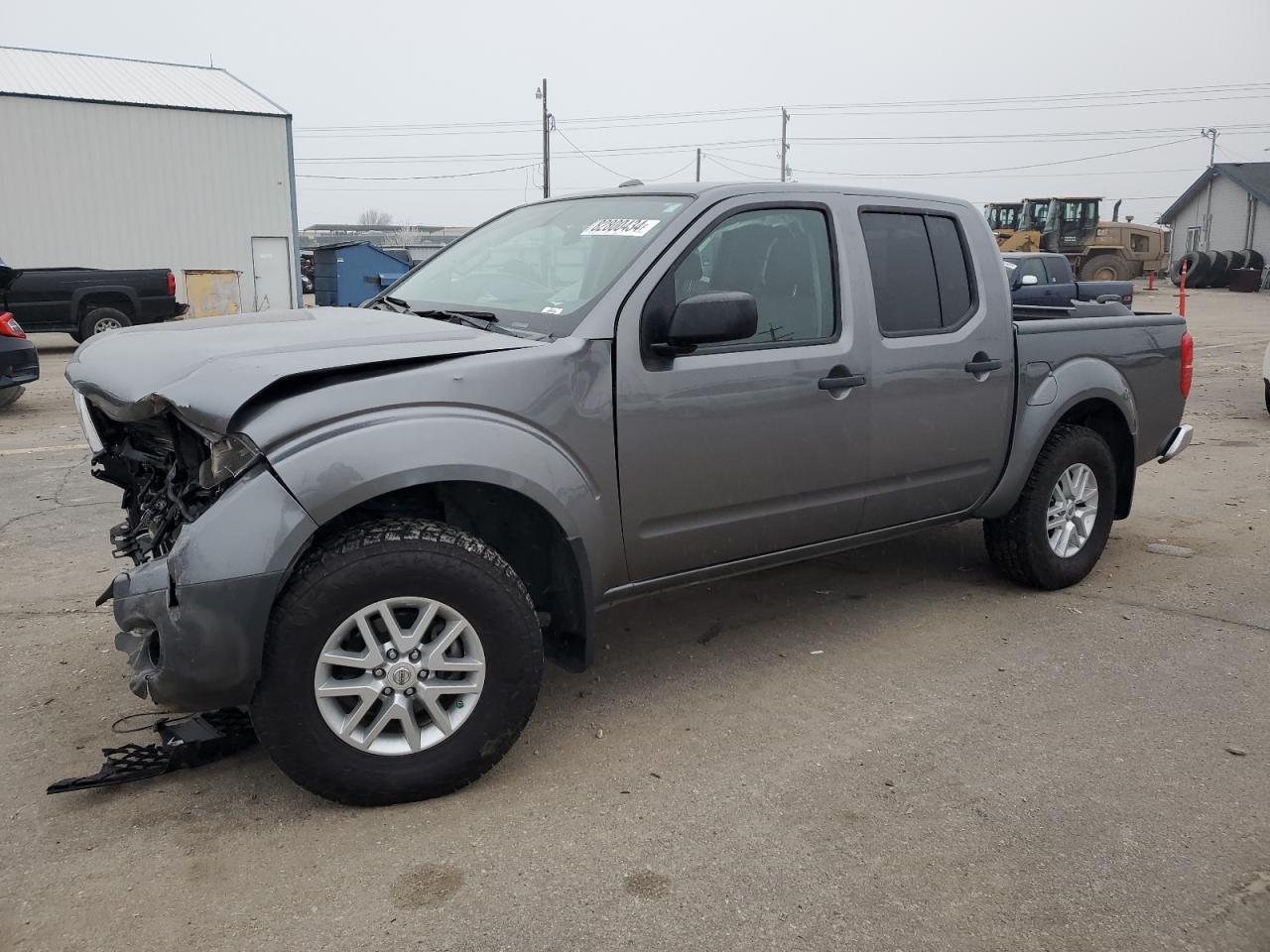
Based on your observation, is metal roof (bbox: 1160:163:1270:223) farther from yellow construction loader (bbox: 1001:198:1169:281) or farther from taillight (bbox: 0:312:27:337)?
taillight (bbox: 0:312:27:337)

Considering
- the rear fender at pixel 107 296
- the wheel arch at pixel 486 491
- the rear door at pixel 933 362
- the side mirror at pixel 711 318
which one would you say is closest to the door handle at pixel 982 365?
the rear door at pixel 933 362

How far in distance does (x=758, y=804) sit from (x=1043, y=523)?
2.44 m

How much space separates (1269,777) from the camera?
3262mm

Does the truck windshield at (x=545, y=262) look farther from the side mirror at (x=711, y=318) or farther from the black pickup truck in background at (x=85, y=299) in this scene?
the black pickup truck in background at (x=85, y=299)

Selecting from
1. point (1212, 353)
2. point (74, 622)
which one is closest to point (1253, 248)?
point (1212, 353)

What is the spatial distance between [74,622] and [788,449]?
312 centimetres

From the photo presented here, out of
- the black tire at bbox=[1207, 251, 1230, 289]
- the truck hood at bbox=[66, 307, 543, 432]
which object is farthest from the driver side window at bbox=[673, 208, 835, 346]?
the black tire at bbox=[1207, 251, 1230, 289]

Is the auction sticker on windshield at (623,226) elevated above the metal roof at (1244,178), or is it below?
below

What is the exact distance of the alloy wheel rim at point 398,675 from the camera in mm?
2895

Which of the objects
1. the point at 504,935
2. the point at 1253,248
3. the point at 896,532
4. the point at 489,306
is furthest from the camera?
the point at 1253,248

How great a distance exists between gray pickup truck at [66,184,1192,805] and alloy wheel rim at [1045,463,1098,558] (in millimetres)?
26

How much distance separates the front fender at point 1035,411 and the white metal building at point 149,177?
978 inches

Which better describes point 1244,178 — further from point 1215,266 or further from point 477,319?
point 477,319

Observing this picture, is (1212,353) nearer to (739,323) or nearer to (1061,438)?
(1061,438)
